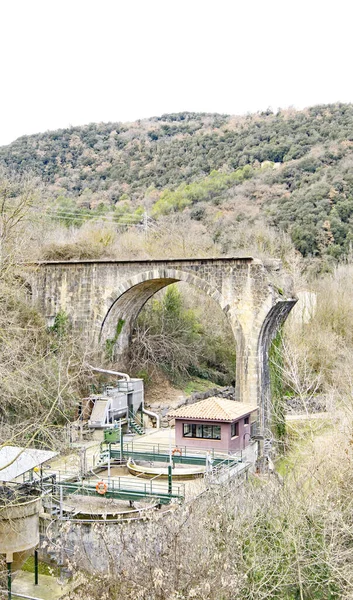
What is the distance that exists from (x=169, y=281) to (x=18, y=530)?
1311 centimetres

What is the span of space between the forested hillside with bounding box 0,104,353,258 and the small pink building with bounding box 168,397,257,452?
21035 millimetres

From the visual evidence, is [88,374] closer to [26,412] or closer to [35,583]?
[26,412]

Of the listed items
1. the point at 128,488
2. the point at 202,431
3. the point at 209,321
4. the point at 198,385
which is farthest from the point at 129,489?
the point at 209,321

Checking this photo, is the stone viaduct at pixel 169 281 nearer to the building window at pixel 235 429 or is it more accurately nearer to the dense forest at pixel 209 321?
the dense forest at pixel 209 321

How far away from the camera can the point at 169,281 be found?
2495 cm

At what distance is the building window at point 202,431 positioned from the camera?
19188 mm

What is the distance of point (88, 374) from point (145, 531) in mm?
12320

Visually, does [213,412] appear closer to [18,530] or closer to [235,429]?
[235,429]

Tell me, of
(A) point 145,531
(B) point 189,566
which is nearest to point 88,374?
(A) point 145,531

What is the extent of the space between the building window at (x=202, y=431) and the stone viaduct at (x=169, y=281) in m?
2.68

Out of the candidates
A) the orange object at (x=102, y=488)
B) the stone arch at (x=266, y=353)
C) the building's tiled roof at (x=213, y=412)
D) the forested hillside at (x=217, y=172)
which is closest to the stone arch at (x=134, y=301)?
the stone arch at (x=266, y=353)

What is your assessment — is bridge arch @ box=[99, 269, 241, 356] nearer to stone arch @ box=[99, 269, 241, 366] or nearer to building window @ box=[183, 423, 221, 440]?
stone arch @ box=[99, 269, 241, 366]

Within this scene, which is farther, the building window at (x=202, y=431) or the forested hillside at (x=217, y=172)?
the forested hillside at (x=217, y=172)

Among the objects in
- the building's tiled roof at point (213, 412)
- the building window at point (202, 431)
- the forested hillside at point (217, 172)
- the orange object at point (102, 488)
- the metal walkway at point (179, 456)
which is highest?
the forested hillside at point (217, 172)
